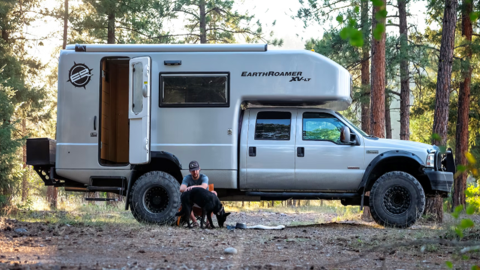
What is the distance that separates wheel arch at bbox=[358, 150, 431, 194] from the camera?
9.05 m

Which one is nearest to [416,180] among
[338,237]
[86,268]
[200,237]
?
[338,237]

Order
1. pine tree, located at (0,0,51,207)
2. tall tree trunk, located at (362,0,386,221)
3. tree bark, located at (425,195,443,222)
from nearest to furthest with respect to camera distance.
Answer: tree bark, located at (425,195,443,222) → tall tree trunk, located at (362,0,386,221) → pine tree, located at (0,0,51,207)

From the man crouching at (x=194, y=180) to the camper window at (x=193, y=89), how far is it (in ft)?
3.79

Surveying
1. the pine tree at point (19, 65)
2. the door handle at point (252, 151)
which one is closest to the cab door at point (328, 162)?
the door handle at point (252, 151)

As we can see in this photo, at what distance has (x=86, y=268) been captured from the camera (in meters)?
5.11

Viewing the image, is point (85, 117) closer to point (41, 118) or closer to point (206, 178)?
point (206, 178)

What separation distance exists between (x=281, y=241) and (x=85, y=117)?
4.13m

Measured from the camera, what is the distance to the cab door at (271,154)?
359 inches

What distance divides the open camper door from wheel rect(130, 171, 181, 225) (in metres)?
0.48

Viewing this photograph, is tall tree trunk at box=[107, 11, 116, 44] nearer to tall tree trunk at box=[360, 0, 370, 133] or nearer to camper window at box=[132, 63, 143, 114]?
tall tree trunk at box=[360, 0, 370, 133]

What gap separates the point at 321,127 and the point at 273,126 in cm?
83

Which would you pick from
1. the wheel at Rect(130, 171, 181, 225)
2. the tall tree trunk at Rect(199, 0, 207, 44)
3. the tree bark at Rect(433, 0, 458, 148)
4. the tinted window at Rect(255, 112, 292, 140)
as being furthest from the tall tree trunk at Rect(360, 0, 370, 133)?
the wheel at Rect(130, 171, 181, 225)

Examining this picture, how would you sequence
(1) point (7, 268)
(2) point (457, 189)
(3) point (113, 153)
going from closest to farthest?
(1) point (7, 268), (3) point (113, 153), (2) point (457, 189)

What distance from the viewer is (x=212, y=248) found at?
6656mm
